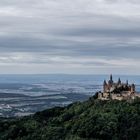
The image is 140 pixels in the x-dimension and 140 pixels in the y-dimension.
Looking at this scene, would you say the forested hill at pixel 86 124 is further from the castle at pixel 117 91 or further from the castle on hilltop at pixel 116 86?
the castle on hilltop at pixel 116 86

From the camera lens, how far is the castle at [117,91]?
107562 millimetres

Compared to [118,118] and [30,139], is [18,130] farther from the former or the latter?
[118,118]

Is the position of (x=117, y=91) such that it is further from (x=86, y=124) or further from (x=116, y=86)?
(x=86, y=124)

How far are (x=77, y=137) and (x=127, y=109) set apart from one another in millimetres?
15741

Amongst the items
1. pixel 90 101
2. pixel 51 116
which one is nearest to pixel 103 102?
pixel 90 101

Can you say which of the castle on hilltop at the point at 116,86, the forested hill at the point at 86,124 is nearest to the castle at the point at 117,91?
the castle on hilltop at the point at 116,86

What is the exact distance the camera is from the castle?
108 m

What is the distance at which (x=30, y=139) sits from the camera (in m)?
92.8

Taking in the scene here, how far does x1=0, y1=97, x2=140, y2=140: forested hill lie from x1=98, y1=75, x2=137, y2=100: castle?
2.71 metres

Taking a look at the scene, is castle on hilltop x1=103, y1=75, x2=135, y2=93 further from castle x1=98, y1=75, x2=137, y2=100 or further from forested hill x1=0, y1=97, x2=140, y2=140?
forested hill x1=0, y1=97, x2=140, y2=140

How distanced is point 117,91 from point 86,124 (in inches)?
909

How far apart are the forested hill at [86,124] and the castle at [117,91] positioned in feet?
8.89

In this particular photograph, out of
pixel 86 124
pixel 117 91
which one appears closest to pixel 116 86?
pixel 117 91

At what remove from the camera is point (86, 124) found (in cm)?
9219
